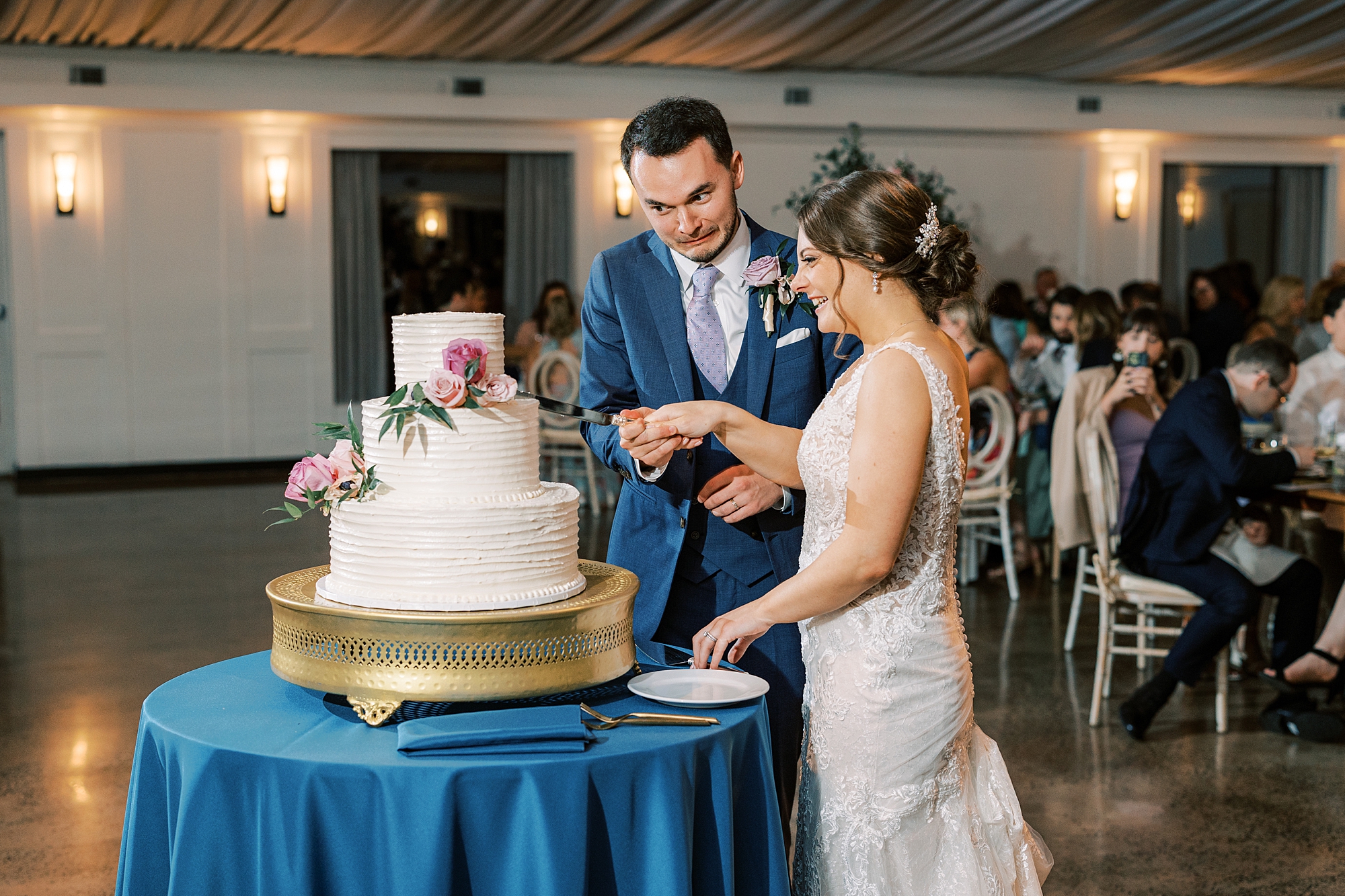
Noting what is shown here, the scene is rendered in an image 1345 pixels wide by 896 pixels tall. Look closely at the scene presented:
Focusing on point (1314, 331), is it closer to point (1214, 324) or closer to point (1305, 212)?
point (1214, 324)

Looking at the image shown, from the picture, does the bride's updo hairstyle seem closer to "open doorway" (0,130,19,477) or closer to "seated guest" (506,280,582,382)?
"seated guest" (506,280,582,382)

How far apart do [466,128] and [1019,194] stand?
5.32 m

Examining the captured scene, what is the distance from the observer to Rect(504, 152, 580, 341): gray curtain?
1109 centimetres

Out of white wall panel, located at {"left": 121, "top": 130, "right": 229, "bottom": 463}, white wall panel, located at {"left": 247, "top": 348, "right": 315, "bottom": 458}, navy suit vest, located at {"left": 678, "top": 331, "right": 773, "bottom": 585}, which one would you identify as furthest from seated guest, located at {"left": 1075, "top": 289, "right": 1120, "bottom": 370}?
white wall panel, located at {"left": 121, "top": 130, "right": 229, "bottom": 463}

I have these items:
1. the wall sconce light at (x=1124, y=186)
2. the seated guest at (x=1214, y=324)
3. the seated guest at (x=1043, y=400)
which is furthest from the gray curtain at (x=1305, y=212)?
the seated guest at (x=1043, y=400)

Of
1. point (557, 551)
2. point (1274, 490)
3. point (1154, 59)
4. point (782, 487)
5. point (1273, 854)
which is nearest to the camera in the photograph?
point (557, 551)

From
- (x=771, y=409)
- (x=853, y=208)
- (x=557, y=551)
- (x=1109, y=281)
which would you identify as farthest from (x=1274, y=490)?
(x=1109, y=281)

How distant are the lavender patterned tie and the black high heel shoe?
285 cm

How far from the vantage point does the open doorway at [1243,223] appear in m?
12.7

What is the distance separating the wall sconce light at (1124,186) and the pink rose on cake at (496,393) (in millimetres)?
11455

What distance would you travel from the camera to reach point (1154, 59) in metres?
10.7

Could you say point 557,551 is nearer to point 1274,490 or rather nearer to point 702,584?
point 702,584

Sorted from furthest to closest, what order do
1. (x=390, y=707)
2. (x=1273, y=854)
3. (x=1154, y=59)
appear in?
1. (x=1154, y=59)
2. (x=1273, y=854)
3. (x=390, y=707)

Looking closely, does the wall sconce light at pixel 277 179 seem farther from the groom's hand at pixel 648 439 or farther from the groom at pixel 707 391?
the groom's hand at pixel 648 439
